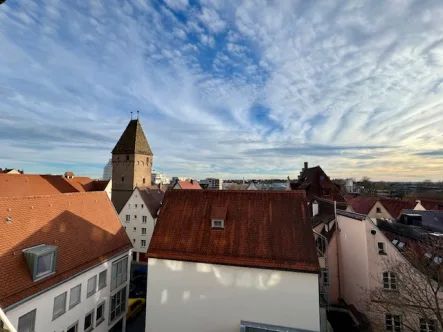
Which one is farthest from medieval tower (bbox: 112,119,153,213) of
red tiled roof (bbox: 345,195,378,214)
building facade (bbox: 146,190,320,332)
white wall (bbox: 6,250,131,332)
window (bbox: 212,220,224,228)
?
red tiled roof (bbox: 345,195,378,214)

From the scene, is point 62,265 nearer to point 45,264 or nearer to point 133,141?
point 45,264

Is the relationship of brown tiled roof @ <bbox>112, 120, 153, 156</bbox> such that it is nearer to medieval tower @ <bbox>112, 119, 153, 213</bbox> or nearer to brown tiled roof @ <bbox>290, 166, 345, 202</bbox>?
medieval tower @ <bbox>112, 119, 153, 213</bbox>

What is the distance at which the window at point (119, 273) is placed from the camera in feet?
53.2

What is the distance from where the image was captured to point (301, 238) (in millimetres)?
12430

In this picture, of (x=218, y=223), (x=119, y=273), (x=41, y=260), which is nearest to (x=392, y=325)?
(x=218, y=223)

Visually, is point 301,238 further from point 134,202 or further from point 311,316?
point 134,202

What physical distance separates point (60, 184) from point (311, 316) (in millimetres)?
37336

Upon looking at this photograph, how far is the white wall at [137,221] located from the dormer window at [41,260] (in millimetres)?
22313

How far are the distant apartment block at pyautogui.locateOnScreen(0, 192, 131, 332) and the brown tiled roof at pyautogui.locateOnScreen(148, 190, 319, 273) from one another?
424cm

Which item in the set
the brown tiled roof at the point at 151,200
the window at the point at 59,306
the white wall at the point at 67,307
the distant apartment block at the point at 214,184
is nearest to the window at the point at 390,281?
the white wall at the point at 67,307

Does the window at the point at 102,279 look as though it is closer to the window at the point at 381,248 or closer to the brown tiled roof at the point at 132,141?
the window at the point at 381,248

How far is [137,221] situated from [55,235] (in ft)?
72.1

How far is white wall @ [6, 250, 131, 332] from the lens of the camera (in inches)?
401

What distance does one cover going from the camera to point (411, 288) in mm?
13234
